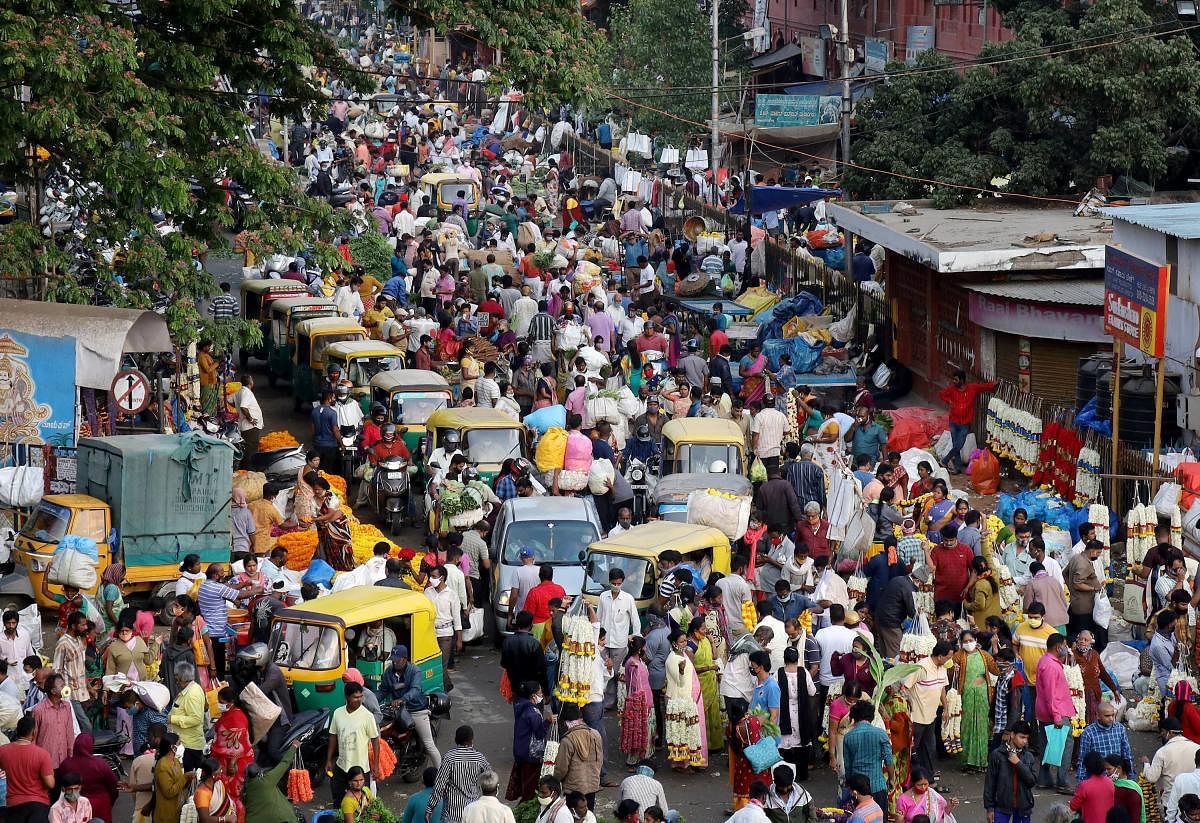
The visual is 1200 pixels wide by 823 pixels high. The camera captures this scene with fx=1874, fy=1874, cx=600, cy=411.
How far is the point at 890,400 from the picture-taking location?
1115 inches

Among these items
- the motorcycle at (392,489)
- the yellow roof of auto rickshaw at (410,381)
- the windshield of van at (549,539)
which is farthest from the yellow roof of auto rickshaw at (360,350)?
the windshield of van at (549,539)

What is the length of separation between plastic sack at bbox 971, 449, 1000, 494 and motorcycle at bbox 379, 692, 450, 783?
996 centimetres

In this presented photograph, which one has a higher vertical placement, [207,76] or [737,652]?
[207,76]

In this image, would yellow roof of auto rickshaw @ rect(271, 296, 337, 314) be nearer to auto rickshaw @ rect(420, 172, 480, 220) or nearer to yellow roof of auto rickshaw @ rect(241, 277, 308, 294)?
yellow roof of auto rickshaw @ rect(241, 277, 308, 294)

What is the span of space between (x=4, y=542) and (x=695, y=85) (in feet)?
91.7

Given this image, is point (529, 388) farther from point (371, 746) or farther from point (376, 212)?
point (376, 212)

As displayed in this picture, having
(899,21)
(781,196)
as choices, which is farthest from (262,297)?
(899,21)

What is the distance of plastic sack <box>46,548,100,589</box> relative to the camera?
17.8 m

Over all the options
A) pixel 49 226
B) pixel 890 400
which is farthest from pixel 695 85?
pixel 49 226

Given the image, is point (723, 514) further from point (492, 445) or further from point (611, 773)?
point (611, 773)

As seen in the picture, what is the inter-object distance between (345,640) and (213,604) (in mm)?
1987

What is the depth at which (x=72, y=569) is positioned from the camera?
1775cm

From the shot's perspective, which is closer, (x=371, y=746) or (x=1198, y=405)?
(x=371, y=746)

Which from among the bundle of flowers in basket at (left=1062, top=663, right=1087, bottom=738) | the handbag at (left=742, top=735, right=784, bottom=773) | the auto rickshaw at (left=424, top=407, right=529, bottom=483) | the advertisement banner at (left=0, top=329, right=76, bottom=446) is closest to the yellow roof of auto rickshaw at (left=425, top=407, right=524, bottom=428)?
the auto rickshaw at (left=424, top=407, right=529, bottom=483)
